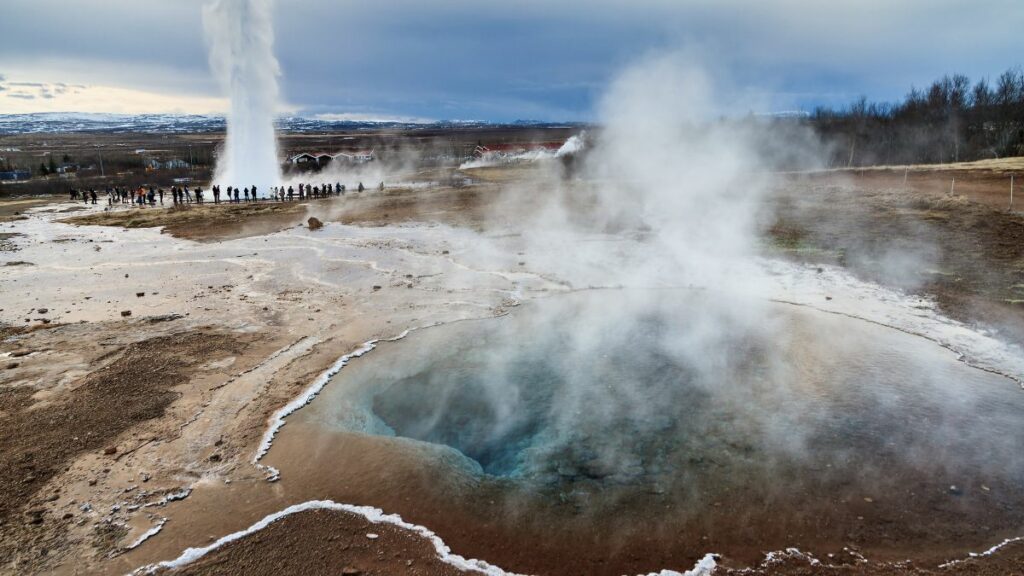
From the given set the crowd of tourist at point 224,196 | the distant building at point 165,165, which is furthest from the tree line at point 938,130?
the distant building at point 165,165

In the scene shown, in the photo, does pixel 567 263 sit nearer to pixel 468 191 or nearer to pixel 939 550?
pixel 939 550

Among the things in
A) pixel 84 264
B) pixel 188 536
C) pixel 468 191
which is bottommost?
pixel 188 536

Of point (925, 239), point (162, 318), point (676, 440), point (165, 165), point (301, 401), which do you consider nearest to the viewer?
point (676, 440)

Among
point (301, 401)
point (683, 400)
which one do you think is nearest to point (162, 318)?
point (301, 401)

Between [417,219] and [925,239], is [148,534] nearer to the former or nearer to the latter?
[925,239]

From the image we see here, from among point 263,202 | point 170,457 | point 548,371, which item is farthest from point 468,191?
point 170,457

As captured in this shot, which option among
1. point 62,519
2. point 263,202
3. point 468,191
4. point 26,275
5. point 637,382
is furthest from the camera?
point 468,191
